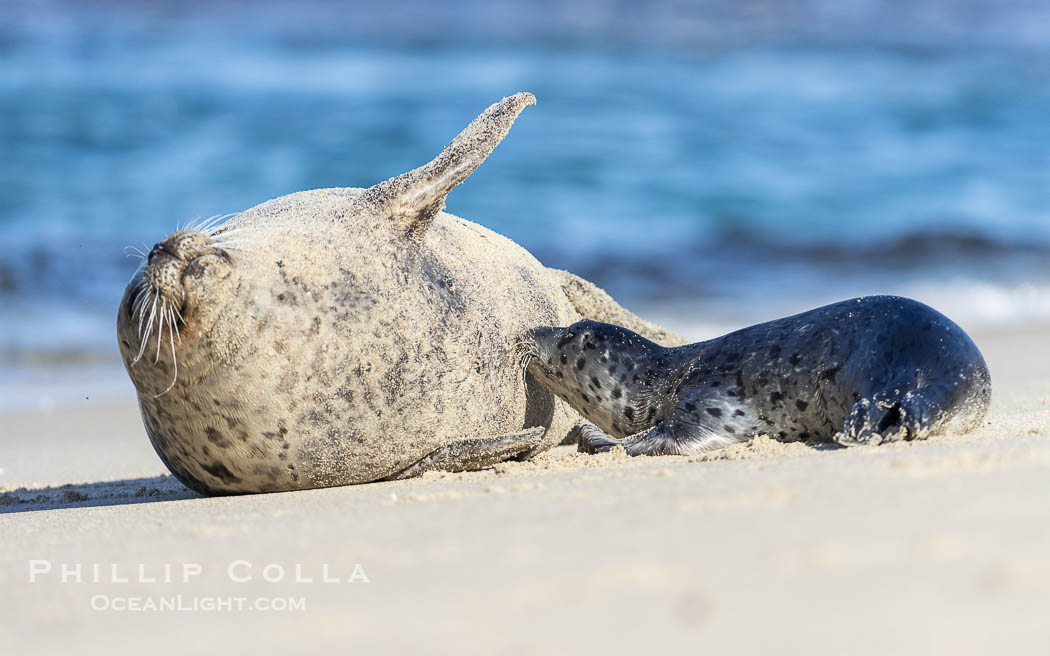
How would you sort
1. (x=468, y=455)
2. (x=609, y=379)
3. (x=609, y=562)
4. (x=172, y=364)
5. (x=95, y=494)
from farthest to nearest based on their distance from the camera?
1. (x=609, y=379)
2. (x=95, y=494)
3. (x=468, y=455)
4. (x=172, y=364)
5. (x=609, y=562)

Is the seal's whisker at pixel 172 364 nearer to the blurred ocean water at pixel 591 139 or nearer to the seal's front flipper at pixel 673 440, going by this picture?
the seal's front flipper at pixel 673 440

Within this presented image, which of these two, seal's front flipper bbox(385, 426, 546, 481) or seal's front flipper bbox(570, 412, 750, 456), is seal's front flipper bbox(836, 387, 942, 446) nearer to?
seal's front flipper bbox(570, 412, 750, 456)

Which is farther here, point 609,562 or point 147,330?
→ point 147,330

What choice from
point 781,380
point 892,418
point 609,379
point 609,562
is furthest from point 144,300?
point 892,418

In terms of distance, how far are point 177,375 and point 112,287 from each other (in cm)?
645

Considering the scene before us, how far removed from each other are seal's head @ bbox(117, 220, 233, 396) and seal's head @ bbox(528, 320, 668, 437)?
4.91 ft

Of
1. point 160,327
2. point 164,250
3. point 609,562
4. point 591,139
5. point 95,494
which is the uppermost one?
point 591,139

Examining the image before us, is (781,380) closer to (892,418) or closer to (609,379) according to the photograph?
(892,418)

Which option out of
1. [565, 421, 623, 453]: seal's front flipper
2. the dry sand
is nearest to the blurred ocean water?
[565, 421, 623, 453]: seal's front flipper

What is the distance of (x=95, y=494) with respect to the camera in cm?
475

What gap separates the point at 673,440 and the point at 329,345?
1.39 m

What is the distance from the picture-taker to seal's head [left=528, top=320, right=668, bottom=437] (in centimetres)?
485

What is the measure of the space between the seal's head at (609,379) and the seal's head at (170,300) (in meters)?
1.50

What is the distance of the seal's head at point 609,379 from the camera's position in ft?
15.9
